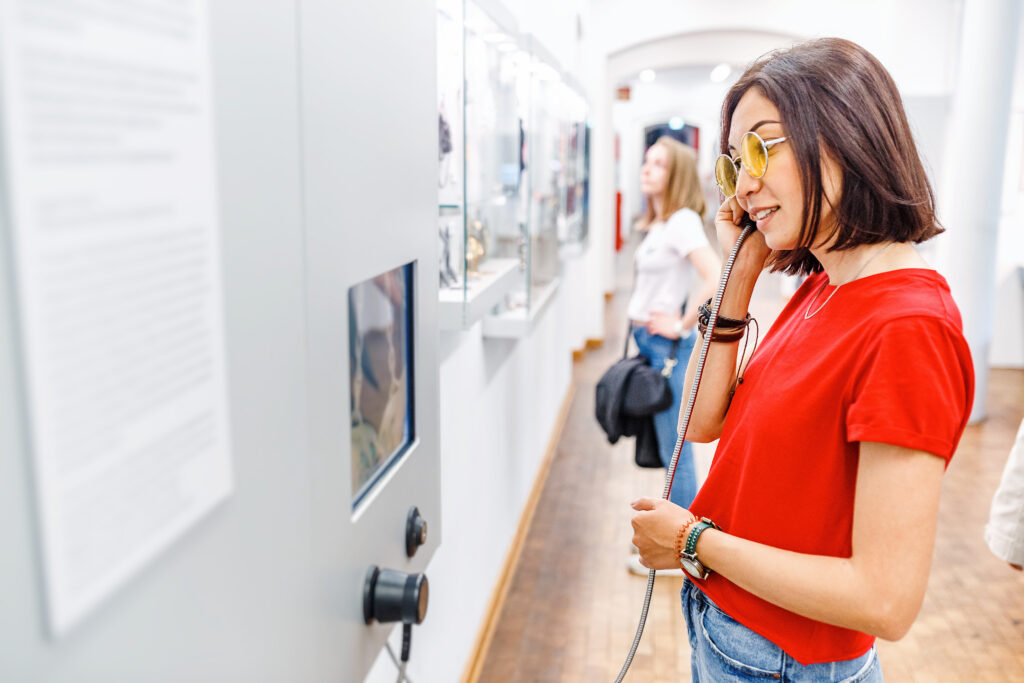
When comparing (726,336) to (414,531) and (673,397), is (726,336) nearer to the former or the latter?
(414,531)

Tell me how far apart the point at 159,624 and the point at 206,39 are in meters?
0.44

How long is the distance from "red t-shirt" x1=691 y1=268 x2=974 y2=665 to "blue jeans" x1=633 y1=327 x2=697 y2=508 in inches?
84.2

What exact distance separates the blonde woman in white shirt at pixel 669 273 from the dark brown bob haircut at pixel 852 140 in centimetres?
229

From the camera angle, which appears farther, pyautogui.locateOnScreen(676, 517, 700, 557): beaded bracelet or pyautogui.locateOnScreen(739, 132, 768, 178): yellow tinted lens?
pyautogui.locateOnScreen(676, 517, 700, 557): beaded bracelet

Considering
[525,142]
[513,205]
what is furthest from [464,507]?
[525,142]

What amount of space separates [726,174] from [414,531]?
0.74 meters

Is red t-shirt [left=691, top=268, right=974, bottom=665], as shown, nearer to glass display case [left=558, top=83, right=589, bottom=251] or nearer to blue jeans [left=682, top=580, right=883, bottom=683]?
blue jeans [left=682, top=580, right=883, bottom=683]

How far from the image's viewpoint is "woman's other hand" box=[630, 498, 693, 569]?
138 cm

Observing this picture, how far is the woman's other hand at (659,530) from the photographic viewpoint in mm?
1384

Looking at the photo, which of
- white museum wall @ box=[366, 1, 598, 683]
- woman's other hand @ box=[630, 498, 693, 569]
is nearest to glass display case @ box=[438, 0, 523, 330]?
white museum wall @ box=[366, 1, 598, 683]

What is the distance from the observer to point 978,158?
577cm

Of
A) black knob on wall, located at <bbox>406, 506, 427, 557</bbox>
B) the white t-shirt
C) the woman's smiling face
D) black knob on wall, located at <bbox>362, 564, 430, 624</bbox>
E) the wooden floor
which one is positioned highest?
the woman's smiling face

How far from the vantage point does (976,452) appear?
5504 millimetres

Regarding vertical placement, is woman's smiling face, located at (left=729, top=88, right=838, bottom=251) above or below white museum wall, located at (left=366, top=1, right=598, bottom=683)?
above
